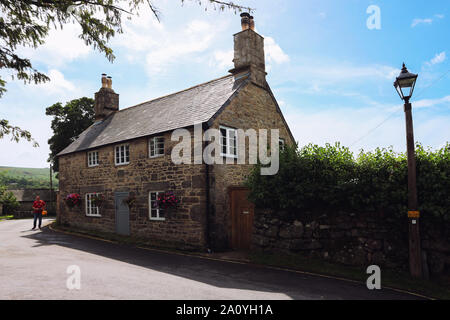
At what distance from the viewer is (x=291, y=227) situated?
9.22m

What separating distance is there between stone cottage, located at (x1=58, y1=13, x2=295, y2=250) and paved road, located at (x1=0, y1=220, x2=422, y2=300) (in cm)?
217

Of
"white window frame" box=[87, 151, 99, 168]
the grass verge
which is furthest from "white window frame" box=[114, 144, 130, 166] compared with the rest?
the grass verge

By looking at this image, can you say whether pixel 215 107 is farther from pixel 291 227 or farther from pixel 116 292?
pixel 116 292

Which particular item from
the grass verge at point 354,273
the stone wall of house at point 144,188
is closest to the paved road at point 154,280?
the grass verge at point 354,273

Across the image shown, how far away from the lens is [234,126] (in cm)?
1303

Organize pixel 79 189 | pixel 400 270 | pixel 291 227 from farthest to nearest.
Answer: pixel 79 189 → pixel 291 227 → pixel 400 270

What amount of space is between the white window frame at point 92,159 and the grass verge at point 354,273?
439 inches

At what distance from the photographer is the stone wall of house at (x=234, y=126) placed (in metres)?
11.7

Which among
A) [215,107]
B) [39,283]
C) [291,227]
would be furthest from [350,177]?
[39,283]

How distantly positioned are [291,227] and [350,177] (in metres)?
2.26

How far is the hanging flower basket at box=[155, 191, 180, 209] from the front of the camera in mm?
12031

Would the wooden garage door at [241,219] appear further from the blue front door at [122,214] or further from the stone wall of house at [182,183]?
the blue front door at [122,214]

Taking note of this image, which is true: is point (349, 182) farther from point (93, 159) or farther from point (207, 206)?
point (93, 159)

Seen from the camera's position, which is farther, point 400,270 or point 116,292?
point 400,270
